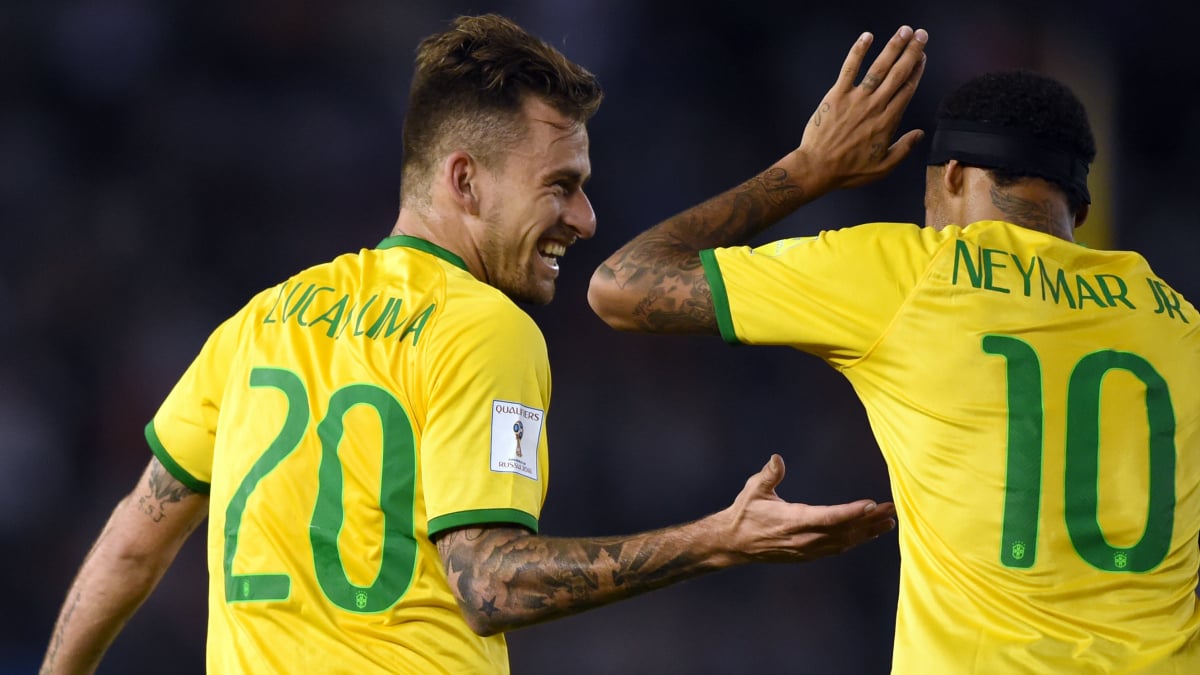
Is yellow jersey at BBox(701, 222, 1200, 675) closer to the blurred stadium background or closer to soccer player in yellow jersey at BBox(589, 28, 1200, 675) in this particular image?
soccer player in yellow jersey at BBox(589, 28, 1200, 675)

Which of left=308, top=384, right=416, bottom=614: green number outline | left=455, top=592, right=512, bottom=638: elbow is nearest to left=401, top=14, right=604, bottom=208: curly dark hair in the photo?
left=308, top=384, right=416, bottom=614: green number outline

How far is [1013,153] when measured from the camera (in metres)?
2.91

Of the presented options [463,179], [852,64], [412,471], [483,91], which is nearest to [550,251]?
[463,179]

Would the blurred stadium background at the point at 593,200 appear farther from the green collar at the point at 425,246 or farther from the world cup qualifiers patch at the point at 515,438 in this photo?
the world cup qualifiers patch at the point at 515,438

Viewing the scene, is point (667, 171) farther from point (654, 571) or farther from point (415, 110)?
point (654, 571)

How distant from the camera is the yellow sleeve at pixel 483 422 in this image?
2283mm

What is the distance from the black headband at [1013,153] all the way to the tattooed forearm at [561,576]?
132 centimetres

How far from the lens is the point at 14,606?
6.11 meters

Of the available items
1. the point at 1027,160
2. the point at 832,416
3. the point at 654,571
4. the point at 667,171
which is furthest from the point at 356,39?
the point at 654,571

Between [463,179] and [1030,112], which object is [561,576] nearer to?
[463,179]

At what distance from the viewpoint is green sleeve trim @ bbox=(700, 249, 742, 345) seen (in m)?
2.79

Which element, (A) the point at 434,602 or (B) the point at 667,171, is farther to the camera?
(B) the point at 667,171

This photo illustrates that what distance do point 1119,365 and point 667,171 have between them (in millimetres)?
4424

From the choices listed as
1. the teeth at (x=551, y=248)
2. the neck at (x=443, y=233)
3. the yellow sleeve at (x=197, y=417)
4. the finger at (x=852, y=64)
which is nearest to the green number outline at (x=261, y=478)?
the yellow sleeve at (x=197, y=417)
